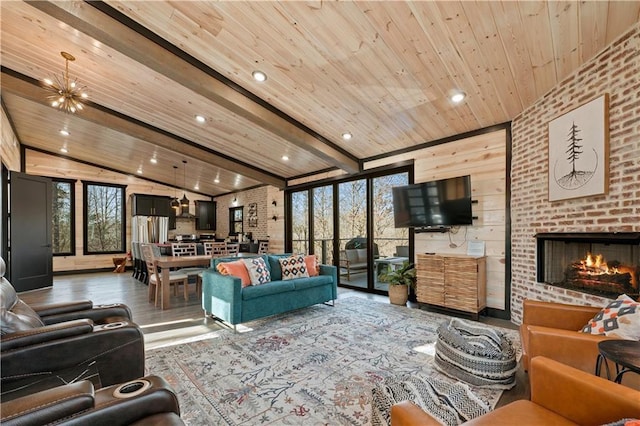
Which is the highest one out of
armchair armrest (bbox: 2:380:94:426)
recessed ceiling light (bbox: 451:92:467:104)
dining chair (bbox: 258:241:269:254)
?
recessed ceiling light (bbox: 451:92:467:104)

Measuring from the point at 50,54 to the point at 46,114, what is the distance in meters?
2.98

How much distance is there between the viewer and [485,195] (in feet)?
13.9

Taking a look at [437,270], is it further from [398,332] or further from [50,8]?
[50,8]

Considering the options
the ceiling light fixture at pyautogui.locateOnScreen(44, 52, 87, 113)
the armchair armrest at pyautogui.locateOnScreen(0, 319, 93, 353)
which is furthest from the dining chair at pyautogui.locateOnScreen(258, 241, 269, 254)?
the armchair armrest at pyautogui.locateOnScreen(0, 319, 93, 353)

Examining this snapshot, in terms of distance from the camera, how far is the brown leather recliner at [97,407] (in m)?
0.95

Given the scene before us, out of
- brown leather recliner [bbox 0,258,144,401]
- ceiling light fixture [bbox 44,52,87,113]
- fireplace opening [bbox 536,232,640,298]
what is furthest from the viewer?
ceiling light fixture [bbox 44,52,87,113]

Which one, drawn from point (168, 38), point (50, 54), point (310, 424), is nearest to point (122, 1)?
point (168, 38)

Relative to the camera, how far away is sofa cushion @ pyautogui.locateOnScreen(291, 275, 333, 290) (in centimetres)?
429

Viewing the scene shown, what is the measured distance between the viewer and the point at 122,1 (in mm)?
2668

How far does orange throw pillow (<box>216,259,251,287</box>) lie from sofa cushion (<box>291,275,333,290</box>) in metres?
0.68

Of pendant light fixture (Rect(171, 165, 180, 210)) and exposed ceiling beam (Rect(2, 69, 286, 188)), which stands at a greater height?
exposed ceiling beam (Rect(2, 69, 286, 188))

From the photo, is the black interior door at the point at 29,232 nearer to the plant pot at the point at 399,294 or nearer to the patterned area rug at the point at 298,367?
the patterned area rug at the point at 298,367

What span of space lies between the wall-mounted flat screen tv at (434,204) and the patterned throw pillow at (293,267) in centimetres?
174

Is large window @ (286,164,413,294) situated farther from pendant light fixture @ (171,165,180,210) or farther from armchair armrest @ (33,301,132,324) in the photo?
armchair armrest @ (33,301,132,324)
